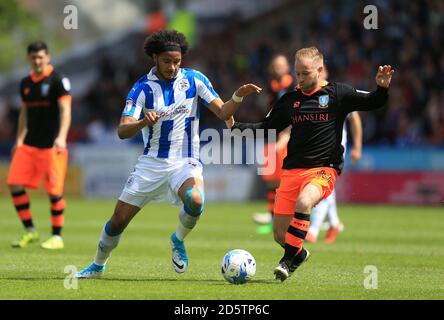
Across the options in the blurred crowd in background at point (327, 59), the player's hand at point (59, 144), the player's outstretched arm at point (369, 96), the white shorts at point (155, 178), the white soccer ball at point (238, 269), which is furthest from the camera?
the blurred crowd in background at point (327, 59)

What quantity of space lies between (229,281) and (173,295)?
96 centimetres

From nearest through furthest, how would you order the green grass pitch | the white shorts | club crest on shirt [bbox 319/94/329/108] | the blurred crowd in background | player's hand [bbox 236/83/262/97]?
the green grass pitch
player's hand [bbox 236/83/262/97]
the white shorts
club crest on shirt [bbox 319/94/329/108]
the blurred crowd in background

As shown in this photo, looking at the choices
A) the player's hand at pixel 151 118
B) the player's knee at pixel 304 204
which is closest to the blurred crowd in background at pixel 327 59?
the player's knee at pixel 304 204

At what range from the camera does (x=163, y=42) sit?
29.7 ft

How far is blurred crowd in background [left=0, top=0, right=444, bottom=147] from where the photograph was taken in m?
23.7

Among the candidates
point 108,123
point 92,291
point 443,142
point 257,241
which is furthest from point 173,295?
point 108,123

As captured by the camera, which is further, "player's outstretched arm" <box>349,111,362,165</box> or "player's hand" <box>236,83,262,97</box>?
"player's outstretched arm" <box>349,111,362,165</box>

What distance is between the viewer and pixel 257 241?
46.2ft

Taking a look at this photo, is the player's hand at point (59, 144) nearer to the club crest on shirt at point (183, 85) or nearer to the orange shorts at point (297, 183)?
the club crest on shirt at point (183, 85)

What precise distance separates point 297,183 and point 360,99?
3.36 ft

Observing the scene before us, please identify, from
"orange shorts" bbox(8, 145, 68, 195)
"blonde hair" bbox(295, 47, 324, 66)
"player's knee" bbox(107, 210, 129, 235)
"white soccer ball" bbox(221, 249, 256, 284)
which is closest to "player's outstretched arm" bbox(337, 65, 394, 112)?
"blonde hair" bbox(295, 47, 324, 66)

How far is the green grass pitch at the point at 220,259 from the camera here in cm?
824

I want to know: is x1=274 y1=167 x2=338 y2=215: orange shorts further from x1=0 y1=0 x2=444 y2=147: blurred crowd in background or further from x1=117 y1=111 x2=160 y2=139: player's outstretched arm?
x1=0 y1=0 x2=444 y2=147: blurred crowd in background

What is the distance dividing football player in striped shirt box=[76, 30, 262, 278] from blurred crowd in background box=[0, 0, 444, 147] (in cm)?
1271
